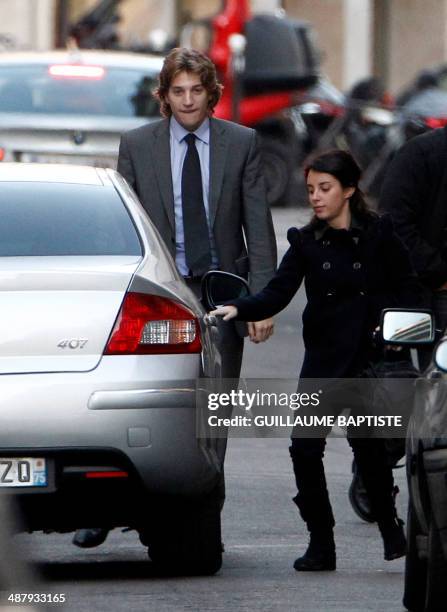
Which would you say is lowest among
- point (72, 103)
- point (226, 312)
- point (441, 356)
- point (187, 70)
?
point (72, 103)

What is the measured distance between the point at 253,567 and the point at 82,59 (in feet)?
25.1

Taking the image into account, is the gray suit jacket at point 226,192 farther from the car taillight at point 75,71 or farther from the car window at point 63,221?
the car taillight at point 75,71

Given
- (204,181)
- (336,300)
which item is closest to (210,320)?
(336,300)

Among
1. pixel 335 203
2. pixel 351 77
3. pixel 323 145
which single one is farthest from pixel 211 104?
pixel 351 77

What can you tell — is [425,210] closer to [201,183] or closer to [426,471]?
[201,183]

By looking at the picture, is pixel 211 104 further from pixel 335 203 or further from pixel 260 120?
pixel 260 120

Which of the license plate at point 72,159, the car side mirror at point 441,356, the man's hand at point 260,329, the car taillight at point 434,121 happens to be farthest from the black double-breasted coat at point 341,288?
the car taillight at point 434,121

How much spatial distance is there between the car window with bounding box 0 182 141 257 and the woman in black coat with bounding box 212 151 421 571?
0.52 m

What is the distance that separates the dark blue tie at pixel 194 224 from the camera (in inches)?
320

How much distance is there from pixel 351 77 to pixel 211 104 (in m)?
43.6

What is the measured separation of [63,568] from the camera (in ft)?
24.9

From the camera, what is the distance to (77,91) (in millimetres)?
14195

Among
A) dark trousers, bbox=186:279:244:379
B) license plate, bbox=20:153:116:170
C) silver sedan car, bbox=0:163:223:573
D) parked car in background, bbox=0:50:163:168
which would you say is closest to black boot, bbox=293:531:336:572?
silver sedan car, bbox=0:163:223:573

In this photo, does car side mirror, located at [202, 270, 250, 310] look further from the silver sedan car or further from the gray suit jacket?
the silver sedan car
